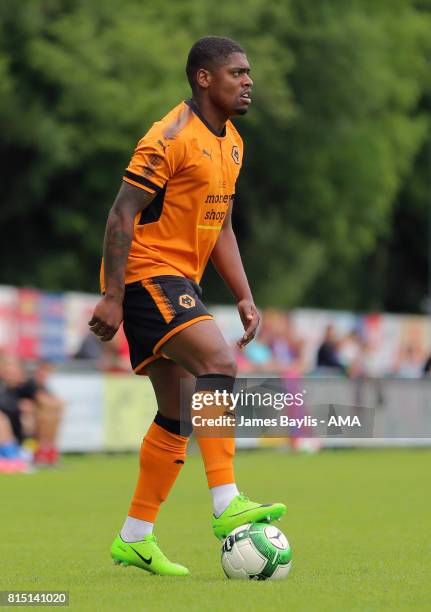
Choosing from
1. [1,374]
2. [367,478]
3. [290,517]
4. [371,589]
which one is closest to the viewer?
[371,589]

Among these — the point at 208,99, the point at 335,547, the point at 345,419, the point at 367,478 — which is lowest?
the point at 367,478

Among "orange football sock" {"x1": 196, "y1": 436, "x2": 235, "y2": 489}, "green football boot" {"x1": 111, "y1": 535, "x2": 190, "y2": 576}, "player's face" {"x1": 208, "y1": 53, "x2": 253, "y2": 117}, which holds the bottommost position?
"green football boot" {"x1": 111, "y1": 535, "x2": 190, "y2": 576}

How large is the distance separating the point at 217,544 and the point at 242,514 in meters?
2.05

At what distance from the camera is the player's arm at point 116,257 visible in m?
6.75

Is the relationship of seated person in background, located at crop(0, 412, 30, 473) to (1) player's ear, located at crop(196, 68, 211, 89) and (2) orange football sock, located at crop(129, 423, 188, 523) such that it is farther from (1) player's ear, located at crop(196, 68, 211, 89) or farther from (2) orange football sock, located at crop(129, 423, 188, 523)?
(1) player's ear, located at crop(196, 68, 211, 89)

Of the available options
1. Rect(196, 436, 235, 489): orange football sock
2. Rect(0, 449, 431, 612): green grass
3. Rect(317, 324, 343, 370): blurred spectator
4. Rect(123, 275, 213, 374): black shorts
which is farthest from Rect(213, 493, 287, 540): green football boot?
Rect(317, 324, 343, 370): blurred spectator

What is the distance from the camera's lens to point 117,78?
34.2 metres

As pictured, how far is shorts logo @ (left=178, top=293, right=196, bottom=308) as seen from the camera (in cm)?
693

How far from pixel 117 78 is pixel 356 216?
964cm

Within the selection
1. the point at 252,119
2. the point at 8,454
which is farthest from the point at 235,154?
the point at 252,119

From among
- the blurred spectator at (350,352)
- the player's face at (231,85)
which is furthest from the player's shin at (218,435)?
the blurred spectator at (350,352)

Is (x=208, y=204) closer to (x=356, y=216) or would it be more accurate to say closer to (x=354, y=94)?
(x=354, y=94)

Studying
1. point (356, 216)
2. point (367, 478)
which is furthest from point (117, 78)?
point (367, 478)

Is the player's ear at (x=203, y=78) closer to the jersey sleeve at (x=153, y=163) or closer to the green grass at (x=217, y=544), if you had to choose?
the jersey sleeve at (x=153, y=163)
